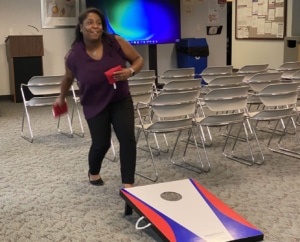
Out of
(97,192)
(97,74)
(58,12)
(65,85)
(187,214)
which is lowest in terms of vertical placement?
(97,192)

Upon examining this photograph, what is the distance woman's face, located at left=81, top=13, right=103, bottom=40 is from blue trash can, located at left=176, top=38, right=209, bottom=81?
6659 millimetres

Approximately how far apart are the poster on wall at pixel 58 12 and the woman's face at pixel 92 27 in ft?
19.6

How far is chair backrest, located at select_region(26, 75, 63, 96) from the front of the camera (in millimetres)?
5738

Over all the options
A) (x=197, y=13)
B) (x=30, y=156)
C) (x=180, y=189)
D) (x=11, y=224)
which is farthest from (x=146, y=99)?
(x=197, y=13)

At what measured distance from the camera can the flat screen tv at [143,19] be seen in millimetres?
9039

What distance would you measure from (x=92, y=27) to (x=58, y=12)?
606 centimetres

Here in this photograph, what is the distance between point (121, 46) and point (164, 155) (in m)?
1.78

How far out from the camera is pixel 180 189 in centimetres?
338

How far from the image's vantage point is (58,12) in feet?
30.2

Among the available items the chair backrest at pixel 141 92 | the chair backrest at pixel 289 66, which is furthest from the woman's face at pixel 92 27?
the chair backrest at pixel 289 66

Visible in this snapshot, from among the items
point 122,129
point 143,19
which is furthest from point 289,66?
point 122,129

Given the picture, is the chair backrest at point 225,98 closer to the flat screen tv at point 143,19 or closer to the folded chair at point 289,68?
the folded chair at point 289,68

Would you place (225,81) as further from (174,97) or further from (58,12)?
(58,12)

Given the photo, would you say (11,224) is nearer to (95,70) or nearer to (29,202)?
(29,202)
